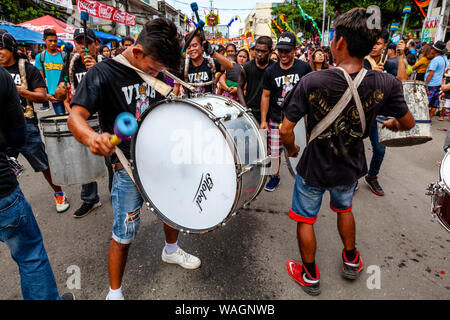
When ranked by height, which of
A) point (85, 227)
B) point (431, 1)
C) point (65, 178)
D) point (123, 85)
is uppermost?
point (431, 1)

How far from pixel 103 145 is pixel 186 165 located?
2.02ft

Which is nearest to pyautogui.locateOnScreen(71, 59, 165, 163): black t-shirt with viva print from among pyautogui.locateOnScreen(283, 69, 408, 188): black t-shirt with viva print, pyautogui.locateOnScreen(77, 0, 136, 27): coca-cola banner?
pyautogui.locateOnScreen(283, 69, 408, 188): black t-shirt with viva print

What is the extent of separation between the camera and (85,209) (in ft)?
11.3

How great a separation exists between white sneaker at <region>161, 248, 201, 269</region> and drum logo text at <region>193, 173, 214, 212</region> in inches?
37.5

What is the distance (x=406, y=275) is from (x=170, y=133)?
2436mm

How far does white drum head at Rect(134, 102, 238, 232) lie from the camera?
1.71 m

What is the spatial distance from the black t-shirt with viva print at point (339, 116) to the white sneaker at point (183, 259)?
4.24ft

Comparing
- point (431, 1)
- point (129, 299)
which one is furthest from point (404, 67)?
point (431, 1)

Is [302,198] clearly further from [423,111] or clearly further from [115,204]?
[423,111]

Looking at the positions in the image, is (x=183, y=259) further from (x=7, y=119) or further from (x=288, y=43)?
(x=288, y=43)

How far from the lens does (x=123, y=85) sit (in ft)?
5.93

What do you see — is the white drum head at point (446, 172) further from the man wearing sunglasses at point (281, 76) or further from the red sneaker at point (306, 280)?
the man wearing sunglasses at point (281, 76)

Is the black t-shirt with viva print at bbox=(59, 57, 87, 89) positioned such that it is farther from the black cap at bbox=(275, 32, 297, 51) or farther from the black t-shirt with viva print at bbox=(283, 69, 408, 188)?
the black t-shirt with viva print at bbox=(283, 69, 408, 188)

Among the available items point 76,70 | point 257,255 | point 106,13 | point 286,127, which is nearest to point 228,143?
point 286,127
